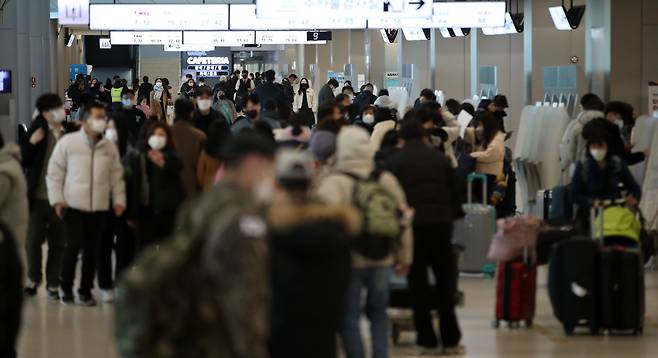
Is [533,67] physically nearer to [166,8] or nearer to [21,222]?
[166,8]

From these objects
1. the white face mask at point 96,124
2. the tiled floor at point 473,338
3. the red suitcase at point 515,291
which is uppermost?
the white face mask at point 96,124

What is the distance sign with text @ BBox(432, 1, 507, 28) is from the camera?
21.0 meters

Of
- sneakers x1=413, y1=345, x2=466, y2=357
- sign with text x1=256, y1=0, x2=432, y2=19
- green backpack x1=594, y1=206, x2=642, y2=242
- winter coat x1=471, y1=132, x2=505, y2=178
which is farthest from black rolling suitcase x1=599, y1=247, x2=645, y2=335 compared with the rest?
sign with text x1=256, y1=0, x2=432, y2=19

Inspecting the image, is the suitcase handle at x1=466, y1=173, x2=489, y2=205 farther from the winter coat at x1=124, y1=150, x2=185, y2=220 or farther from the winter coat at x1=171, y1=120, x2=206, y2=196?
the winter coat at x1=124, y1=150, x2=185, y2=220

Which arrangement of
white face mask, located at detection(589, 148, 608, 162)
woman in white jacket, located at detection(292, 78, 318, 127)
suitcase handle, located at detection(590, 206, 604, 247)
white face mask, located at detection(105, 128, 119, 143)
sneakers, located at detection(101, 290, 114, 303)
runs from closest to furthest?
1. suitcase handle, located at detection(590, 206, 604, 247)
2. white face mask, located at detection(589, 148, 608, 162)
3. sneakers, located at detection(101, 290, 114, 303)
4. white face mask, located at detection(105, 128, 119, 143)
5. woman in white jacket, located at detection(292, 78, 318, 127)

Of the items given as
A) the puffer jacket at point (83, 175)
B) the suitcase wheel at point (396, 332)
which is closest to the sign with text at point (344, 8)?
the puffer jacket at point (83, 175)

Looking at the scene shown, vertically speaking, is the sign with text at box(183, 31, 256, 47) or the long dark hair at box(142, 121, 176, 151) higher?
the sign with text at box(183, 31, 256, 47)

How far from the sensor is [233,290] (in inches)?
183

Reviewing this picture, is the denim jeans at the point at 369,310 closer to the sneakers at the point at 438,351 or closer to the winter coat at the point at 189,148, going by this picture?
the sneakers at the point at 438,351

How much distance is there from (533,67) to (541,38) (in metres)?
0.50

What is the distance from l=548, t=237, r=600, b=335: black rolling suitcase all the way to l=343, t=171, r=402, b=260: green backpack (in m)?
2.79

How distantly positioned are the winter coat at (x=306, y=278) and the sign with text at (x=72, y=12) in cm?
1585

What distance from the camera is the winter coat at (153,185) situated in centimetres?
1123

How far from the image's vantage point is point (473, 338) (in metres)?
10.3
